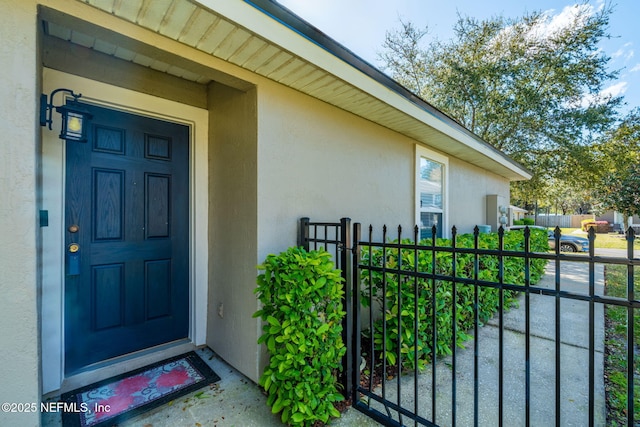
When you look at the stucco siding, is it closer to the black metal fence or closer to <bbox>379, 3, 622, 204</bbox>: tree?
the black metal fence

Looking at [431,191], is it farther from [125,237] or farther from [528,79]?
[528,79]

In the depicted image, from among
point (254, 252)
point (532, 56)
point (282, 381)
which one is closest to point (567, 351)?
point (282, 381)

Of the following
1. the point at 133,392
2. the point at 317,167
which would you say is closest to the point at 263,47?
the point at 317,167

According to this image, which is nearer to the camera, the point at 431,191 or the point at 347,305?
the point at 347,305

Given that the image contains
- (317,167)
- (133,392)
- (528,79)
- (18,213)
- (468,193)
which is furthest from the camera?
(528,79)

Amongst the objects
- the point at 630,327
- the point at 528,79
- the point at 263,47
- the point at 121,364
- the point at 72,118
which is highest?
the point at 528,79

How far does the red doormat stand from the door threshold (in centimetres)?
5

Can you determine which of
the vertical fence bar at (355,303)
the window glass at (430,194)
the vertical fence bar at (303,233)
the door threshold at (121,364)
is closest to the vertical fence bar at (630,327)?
the vertical fence bar at (355,303)

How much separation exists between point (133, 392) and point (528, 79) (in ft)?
44.1

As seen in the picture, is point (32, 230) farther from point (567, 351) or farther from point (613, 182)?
point (613, 182)

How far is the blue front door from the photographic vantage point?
2.40 meters

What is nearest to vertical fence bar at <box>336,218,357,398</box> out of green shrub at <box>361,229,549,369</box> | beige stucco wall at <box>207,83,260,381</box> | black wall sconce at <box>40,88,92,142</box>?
green shrub at <box>361,229,549,369</box>

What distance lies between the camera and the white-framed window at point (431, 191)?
485 centimetres

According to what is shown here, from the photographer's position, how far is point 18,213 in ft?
5.14
